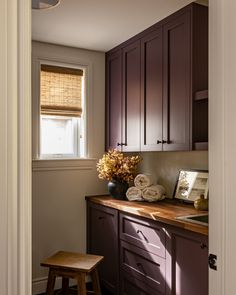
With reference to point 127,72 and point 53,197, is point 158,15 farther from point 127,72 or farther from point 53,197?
point 53,197

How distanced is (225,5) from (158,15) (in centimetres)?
125

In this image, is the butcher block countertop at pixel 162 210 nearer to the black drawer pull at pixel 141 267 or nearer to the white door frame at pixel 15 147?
the black drawer pull at pixel 141 267

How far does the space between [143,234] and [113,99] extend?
1421 mm

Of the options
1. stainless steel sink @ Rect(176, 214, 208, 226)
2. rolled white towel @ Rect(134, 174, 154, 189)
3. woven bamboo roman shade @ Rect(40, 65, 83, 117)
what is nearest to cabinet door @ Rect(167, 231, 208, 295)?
stainless steel sink @ Rect(176, 214, 208, 226)

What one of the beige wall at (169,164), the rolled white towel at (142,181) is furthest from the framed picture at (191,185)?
the rolled white towel at (142,181)

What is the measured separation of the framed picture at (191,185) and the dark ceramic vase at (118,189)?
49 cm

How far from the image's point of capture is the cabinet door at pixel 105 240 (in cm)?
281

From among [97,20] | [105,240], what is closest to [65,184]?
[105,240]

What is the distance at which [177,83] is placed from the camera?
2.35m

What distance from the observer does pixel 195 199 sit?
2.59m

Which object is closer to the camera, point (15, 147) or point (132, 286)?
point (15, 147)

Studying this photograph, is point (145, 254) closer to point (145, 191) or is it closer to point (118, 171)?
point (145, 191)

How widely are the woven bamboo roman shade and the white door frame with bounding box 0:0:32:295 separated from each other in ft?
8.04

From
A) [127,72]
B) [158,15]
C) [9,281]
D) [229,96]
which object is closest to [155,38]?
[158,15]
